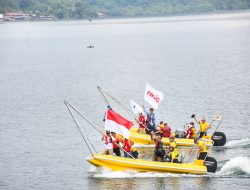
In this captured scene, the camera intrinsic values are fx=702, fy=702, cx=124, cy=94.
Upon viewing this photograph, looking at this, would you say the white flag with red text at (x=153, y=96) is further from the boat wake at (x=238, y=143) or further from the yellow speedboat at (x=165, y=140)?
the boat wake at (x=238, y=143)

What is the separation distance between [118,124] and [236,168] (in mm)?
9173

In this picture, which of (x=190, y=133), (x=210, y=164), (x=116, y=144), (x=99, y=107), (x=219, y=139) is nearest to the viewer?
(x=210, y=164)

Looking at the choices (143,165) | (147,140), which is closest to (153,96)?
(147,140)

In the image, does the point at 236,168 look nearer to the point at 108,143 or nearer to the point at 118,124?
the point at 118,124

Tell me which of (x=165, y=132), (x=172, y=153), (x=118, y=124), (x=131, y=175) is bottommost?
(x=131, y=175)

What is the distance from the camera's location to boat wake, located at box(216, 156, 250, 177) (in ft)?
165

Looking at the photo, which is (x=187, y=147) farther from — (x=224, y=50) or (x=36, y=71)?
(x=224, y=50)

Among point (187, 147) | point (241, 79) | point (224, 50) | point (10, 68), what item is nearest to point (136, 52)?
point (224, 50)

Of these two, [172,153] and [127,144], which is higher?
[127,144]

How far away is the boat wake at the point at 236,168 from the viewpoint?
1983 inches

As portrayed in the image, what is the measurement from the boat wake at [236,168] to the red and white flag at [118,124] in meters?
7.28

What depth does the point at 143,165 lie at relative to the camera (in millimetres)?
49750

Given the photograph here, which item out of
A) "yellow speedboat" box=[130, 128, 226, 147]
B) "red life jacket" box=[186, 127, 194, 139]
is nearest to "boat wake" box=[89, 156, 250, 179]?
"yellow speedboat" box=[130, 128, 226, 147]

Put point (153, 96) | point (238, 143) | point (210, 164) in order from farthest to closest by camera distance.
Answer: point (153, 96) → point (238, 143) → point (210, 164)
